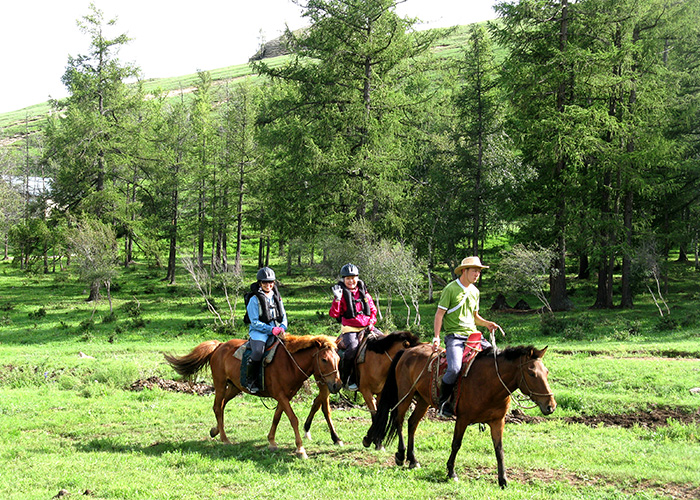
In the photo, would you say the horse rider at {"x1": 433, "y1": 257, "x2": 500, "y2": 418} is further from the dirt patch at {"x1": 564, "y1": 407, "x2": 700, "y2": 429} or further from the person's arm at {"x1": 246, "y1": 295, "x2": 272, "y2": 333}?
the dirt patch at {"x1": 564, "y1": 407, "x2": 700, "y2": 429}

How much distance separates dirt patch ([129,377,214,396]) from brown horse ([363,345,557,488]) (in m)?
7.53

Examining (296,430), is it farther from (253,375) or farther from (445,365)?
(445,365)

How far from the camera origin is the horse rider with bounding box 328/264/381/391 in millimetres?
10633

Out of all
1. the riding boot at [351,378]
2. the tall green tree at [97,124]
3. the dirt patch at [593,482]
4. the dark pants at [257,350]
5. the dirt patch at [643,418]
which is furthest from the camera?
the tall green tree at [97,124]

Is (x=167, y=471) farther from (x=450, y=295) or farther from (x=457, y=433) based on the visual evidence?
(x=450, y=295)

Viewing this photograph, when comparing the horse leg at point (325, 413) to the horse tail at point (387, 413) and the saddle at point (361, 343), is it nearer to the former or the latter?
the saddle at point (361, 343)

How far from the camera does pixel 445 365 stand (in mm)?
8375

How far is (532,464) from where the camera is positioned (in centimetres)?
848

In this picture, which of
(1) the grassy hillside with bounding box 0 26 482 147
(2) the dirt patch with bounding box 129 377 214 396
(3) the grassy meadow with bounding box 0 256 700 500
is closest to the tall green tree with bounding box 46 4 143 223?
(3) the grassy meadow with bounding box 0 256 700 500

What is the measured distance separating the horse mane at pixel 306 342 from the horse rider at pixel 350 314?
3.15ft

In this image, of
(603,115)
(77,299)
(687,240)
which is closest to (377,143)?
(603,115)

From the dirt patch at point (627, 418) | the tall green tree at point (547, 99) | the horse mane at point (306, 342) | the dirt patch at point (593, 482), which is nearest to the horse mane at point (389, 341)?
the horse mane at point (306, 342)

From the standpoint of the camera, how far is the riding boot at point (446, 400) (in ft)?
26.8

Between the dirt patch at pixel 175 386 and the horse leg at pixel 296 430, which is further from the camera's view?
the dirt patch at pixel 175 386
